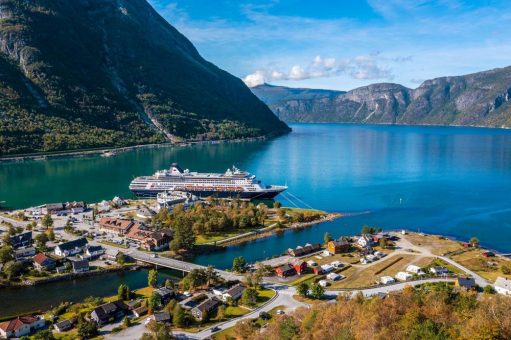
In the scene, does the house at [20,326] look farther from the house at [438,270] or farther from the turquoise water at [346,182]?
Result: the house at [438,270]

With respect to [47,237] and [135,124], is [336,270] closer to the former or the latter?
[47,237]

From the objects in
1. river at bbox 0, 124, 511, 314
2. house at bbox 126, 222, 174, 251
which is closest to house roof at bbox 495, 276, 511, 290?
river at bbox 0, 124, 511, 314

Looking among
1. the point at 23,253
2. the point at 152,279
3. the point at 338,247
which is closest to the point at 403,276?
the point at 338,247

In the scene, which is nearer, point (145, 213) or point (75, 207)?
point (145, 213)

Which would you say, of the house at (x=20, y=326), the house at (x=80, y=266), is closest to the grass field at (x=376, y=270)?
the house at (x=80, y=266)

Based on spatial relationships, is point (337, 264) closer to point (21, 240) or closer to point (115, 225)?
point (115, 225)

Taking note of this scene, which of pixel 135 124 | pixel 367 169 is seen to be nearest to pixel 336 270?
pixel 367 169
